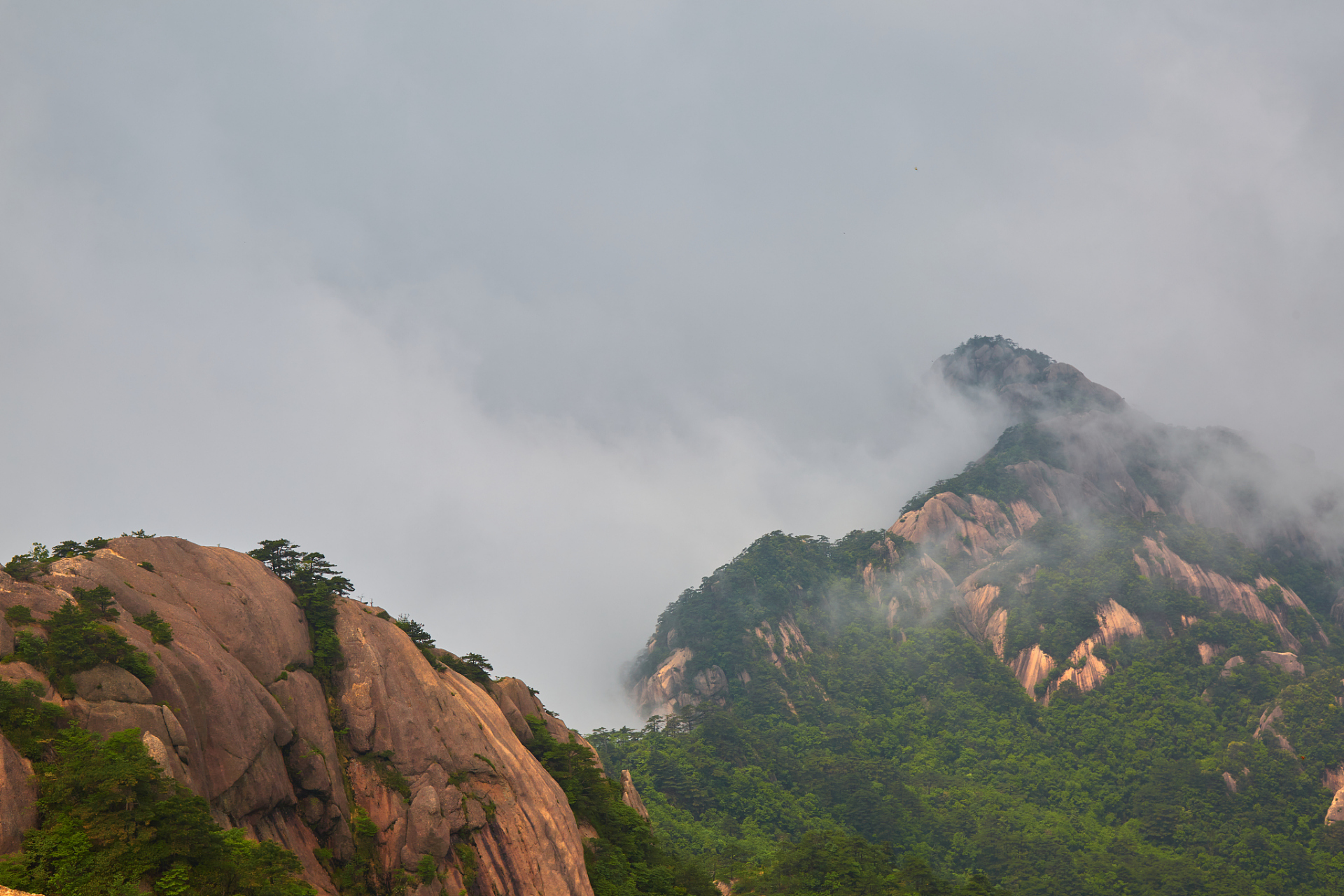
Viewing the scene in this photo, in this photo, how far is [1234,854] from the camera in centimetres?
9619

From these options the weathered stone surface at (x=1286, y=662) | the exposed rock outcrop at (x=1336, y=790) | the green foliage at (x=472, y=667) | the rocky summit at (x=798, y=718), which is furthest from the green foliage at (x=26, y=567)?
the weathered stone surface at (x=1286, y=662)

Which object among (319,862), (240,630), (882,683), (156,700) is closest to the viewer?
(156,700)

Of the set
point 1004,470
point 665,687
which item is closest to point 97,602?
point 665,687

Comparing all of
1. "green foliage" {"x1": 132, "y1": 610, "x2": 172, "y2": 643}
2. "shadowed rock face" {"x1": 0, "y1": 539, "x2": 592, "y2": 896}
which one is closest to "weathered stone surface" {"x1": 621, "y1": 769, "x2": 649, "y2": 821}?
"shadowed rock face" {"x1": 0, "y1": 539, "x2": 592, "y2": 896}

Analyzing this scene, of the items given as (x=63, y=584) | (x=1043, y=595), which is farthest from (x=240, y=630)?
(x=1043, y=595)

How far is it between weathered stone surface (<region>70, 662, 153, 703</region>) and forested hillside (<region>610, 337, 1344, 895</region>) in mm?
53800

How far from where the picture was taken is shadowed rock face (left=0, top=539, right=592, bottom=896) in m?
30.4

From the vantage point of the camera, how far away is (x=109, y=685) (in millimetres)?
28812

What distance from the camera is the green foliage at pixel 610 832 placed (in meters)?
53.1

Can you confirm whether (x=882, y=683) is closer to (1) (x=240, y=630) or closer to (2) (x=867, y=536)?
(2) (x=867, y=536)

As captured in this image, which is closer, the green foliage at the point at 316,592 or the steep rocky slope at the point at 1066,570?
the green foliage at the point at 316,592

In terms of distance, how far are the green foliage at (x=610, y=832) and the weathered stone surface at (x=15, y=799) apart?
3297 cm

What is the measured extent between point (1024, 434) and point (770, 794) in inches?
4845

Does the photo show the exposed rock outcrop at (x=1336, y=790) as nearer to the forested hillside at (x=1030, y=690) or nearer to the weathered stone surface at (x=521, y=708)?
the forested hillside at (x=1030, y=690)
